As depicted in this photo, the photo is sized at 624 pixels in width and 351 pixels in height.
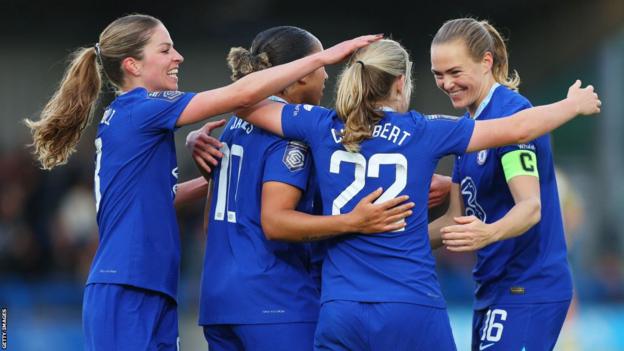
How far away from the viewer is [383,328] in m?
3.90

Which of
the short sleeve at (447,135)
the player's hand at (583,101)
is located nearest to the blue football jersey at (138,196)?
the short sleeve at (447,135)

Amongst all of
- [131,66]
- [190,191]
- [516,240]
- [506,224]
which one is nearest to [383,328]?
[506,224]

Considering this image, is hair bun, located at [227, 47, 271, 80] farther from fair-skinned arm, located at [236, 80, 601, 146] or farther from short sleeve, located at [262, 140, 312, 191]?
short sleeve, located at [262, 140, 312, 191]

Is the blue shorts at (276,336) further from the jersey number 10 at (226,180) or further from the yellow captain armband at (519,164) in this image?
the yellow captain armband at (519,164)

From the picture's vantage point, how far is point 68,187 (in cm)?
1259

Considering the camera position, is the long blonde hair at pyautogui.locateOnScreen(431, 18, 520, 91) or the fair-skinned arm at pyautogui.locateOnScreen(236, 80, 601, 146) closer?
the fair-skinned arm at pyautogui.locateOnScreen(236, 80, 601, 146)

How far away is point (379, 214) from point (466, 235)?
357mm

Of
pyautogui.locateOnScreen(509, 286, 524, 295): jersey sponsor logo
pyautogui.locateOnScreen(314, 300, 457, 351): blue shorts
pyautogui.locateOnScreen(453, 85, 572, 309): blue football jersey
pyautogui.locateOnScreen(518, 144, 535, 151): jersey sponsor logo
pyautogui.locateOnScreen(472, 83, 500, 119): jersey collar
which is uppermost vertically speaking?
pyautogui.locateOnScreen(472, 83, 500, 119): jersey collar

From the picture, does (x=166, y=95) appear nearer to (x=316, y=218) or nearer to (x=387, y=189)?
(x=316, y=218)

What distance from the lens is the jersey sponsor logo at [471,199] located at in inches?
180

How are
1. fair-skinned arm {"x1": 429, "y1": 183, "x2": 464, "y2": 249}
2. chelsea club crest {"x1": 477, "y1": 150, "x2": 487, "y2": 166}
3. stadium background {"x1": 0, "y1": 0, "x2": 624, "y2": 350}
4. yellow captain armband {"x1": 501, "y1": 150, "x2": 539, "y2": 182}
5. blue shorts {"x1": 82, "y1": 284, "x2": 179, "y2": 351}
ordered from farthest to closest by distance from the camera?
stadium background {"x1": 0, "y1": 0, "x2": 624, "y2": 350} → fair-skinned arm {"x1": 429, "y1": 183, "x2": 464, "y2": 249} → chelsea club crest {"x1": 477, "y1": 150, "x2": 487, "y2": 166} → yellow captain armband {"x1": 501, "y1": 150, "x2": 539, "y2": 182} → blue shorts {"x1": 82, "y1": 284, "x2": 179, "y2": 351}

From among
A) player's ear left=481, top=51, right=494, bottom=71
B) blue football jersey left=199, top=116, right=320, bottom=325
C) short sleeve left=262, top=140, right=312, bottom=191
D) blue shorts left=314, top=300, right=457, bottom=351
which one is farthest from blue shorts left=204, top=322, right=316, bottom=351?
player's ear left=481, top=51, right=494, bottom=71

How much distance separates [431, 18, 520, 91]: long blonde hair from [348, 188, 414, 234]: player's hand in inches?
35.6

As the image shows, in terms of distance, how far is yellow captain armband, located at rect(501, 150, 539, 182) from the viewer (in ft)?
13.9
